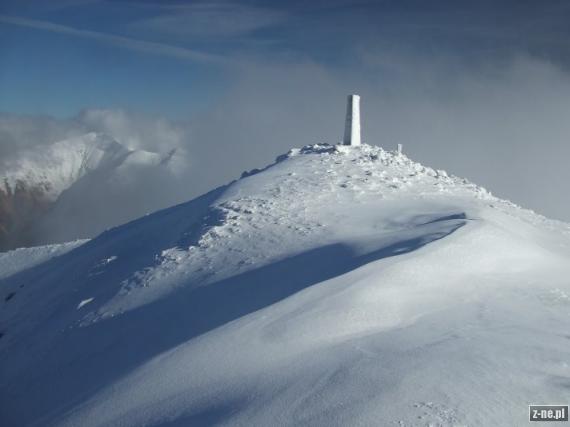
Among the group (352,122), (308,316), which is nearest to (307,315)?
(308,316)

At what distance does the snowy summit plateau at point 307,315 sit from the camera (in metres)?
8.46

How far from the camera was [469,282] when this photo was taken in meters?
13.5

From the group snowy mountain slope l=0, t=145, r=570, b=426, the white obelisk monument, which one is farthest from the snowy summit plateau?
the white obelisk monument

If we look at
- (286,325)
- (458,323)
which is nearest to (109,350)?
(286,325)

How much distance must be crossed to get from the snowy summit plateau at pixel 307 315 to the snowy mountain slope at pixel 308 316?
0.05 m

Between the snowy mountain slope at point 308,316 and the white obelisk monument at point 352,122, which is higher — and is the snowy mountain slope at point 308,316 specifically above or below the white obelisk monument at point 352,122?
below

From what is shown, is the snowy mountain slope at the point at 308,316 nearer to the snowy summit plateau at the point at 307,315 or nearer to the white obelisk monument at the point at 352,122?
the snowy summit plateau at the point at 307,315

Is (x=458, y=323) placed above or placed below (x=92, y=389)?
above

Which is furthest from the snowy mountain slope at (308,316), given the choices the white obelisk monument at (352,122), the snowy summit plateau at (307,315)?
the white obelisk monument at (352,122)

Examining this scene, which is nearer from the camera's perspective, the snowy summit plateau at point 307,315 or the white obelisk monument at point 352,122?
the snowy summit plateau at point 307,315

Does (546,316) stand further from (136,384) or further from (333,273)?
(136,384)

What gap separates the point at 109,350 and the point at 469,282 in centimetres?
996

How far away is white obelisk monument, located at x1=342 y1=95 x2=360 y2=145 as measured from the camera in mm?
30281

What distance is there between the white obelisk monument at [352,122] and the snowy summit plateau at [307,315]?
178 inches
